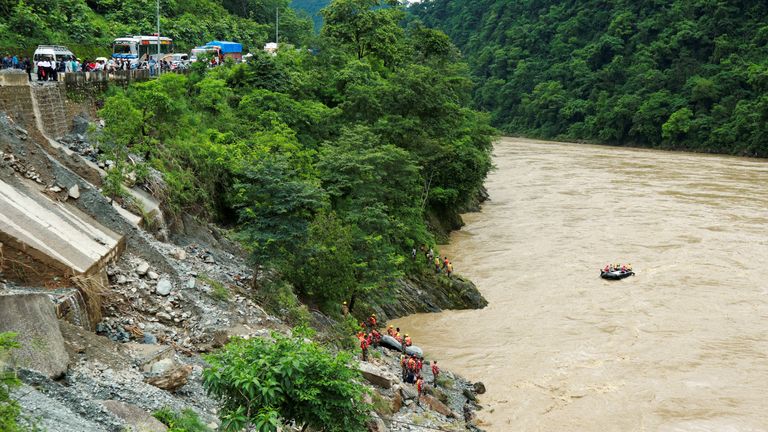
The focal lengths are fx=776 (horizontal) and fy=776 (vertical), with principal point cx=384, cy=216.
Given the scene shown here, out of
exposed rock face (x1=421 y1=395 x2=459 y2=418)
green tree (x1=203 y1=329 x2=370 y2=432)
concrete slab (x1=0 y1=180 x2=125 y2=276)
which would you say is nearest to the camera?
green tree (x1=203 y1=329 x2=370 y2=432)

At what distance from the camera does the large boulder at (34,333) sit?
12.0 metres

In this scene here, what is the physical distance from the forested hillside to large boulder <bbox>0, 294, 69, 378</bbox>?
27.0m

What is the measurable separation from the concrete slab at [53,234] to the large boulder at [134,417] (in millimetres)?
4232

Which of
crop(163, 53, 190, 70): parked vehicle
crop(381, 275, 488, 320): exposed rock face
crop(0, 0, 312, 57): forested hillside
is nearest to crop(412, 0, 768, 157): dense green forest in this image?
crop(0, 0, 312, 57): forested hillside

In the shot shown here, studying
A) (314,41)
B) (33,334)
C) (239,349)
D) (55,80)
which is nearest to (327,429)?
(239,349)

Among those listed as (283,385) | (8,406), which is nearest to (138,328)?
(283,385)

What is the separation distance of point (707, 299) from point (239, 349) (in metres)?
26.3

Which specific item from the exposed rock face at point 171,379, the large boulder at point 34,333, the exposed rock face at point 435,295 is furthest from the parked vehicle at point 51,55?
the exposed rock face at point 171,379

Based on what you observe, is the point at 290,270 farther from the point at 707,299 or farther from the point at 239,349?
the point at 707,299

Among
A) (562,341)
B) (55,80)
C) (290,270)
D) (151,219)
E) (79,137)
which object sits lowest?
(562,341)

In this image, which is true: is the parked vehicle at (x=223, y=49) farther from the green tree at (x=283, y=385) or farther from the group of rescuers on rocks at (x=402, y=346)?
the green tree at (x=283, y=385)

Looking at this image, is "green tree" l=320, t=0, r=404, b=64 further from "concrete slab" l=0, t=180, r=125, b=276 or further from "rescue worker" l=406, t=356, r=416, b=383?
"concrete slab" l=0, t=180, r=125, b=276

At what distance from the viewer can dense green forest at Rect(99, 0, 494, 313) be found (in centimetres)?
2258

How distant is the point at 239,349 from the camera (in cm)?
1199
